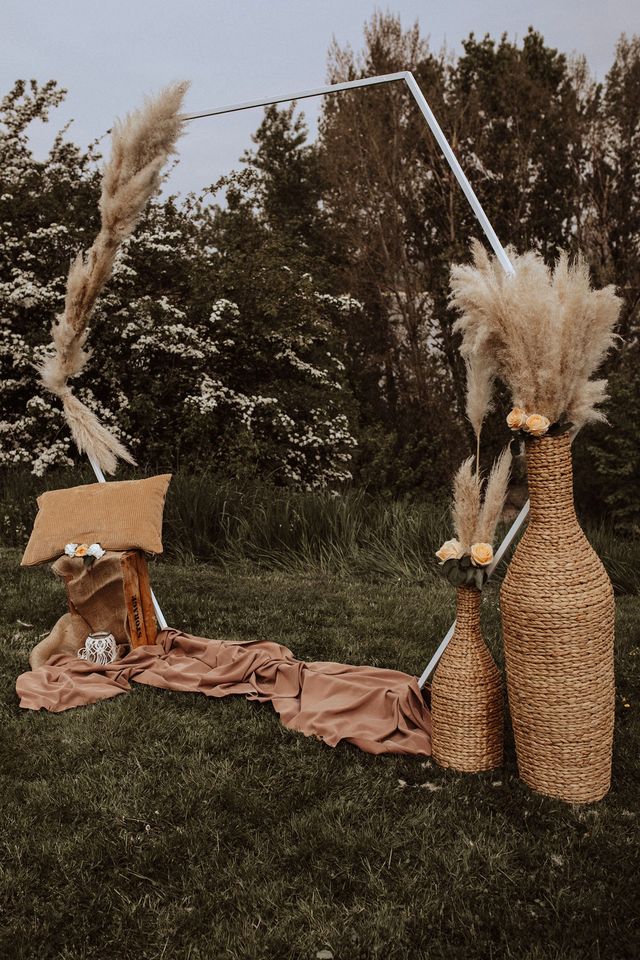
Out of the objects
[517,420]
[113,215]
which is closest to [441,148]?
[517,420]

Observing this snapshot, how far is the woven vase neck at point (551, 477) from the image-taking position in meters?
2.57

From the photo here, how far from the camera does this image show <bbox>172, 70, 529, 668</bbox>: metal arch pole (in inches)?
111

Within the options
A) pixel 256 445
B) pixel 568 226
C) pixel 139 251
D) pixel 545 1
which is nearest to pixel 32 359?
pixel 139 251

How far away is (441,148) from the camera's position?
3.27 m

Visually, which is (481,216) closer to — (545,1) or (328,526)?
(328,526)

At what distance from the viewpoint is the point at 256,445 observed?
8844 millimetres

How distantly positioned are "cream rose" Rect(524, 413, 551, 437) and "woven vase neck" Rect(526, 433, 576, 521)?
5 centimetres

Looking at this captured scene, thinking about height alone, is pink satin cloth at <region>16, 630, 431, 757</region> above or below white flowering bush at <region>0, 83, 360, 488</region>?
below

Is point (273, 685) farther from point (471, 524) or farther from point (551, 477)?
point (551, 477)

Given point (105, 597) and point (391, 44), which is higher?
point (391, 44)

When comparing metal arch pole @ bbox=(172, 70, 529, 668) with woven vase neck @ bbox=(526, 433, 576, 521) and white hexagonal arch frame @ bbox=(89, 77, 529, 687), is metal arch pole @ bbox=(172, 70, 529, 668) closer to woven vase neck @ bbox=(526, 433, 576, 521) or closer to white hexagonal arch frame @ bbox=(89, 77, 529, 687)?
white hexagonal arch frame @ bbox=(89, 77, 529, 687)

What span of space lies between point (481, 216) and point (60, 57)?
28.6 ft

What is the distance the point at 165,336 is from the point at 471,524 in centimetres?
663

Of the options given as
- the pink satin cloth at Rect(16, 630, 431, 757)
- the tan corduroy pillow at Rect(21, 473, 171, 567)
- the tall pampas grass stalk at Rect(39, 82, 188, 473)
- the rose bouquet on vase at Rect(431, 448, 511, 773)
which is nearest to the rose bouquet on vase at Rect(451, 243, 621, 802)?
the rose bouquet on vase at Rect(431, 448, 511, 773)
